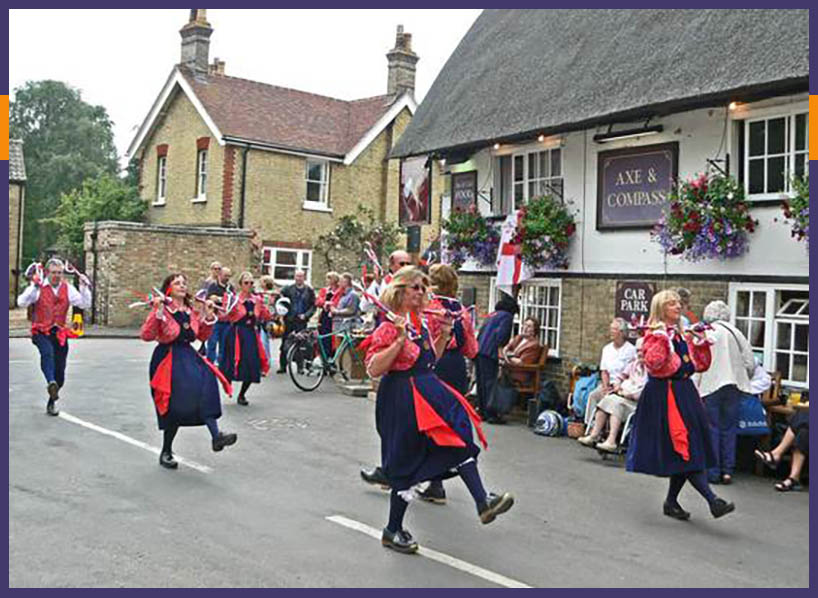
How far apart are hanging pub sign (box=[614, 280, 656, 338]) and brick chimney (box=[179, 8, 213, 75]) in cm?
2175

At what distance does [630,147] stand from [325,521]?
752 cm

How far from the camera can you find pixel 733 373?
9258 millimetres

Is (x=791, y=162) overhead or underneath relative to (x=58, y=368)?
overhead

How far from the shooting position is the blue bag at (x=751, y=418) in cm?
927

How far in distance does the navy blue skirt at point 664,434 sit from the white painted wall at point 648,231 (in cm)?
356

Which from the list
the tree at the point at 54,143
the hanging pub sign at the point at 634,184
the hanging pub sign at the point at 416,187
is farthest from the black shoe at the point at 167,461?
the tree at the point at 54,143

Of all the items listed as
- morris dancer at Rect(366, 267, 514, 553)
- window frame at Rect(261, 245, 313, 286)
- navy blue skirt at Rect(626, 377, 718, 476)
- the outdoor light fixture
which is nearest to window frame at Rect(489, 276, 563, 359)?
the outdoor light fixture

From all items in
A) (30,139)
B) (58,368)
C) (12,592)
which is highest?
(30,139)

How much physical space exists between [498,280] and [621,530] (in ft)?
22.6

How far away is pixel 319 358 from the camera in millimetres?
15438

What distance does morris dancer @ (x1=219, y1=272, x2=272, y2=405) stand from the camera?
1217 cm

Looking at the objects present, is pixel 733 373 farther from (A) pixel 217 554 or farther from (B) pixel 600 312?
(A) pixel 217 554

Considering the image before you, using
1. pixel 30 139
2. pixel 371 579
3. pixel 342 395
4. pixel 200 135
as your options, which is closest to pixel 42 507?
pixel 371 579

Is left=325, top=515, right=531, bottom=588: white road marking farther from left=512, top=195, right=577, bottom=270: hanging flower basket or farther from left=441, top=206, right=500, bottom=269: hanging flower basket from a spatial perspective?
left=441, top=206, right=500, bottom=269: hanging flower basket
